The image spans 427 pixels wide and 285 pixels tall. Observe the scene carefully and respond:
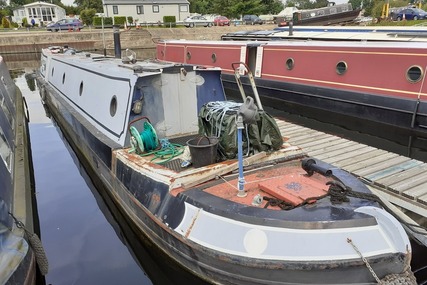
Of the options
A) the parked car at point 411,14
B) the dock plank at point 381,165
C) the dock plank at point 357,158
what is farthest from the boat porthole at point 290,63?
the parked car at point 411,14

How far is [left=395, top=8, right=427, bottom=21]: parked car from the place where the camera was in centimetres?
3447

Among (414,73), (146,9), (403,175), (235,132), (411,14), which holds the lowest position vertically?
(403,175)

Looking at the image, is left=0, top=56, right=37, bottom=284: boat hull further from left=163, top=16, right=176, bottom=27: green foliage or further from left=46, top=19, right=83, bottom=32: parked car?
left=163, top=16, right=176, bottom=27: green foliage

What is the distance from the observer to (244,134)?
15.0 feet

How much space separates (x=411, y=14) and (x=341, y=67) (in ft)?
101

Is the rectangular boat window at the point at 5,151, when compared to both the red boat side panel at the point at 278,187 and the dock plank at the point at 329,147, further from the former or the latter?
the dock plank at the point at 329,147

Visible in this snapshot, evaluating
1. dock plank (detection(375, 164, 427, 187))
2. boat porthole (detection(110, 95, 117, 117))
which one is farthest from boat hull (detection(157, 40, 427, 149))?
boat porthole (detection(110, 95, 117, 117))

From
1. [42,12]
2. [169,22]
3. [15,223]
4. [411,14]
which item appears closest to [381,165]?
[15,223]

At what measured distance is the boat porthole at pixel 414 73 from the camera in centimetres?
873

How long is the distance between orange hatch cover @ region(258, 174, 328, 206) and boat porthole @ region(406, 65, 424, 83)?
647 cm

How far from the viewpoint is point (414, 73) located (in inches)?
350

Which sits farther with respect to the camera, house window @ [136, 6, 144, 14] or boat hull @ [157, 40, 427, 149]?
house window @ [136, 6, 144, 14]

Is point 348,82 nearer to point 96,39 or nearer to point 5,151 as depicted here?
point 5,151

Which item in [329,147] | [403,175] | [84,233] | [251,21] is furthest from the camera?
[251,21]
